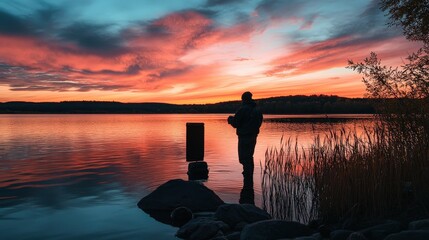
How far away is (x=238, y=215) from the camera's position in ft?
29.1

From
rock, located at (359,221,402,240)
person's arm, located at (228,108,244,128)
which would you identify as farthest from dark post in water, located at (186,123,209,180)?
rock, located at (359,221,402,240)

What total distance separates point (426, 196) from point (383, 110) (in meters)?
6.28

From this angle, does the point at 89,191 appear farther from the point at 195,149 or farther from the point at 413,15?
the point at 413,15

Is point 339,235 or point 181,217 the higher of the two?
point 339,235

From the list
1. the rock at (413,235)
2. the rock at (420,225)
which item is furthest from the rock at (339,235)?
the rock at (420,225)

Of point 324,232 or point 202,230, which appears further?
point 202,230

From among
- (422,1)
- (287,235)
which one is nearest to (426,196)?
(287,235)

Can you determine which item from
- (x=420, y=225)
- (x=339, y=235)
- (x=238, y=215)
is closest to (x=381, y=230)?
(x=420, y=225)

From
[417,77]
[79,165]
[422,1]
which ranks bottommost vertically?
[79,165]

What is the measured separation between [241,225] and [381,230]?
294cm

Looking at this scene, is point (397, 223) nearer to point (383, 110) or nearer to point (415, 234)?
point (415, 234)

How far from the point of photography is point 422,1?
49.2 feet

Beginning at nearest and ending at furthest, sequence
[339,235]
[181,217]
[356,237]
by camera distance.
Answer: [356,237], [339,235], [181,217]

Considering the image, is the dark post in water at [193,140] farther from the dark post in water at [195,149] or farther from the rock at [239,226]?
the rock at [239,226]
